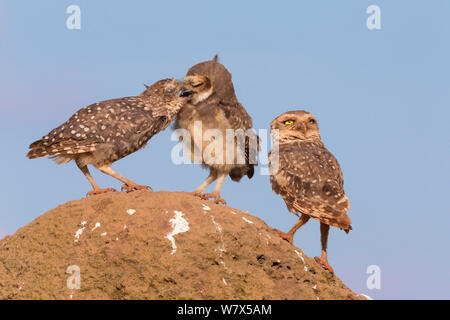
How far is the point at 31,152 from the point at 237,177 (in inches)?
136

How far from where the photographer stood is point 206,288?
22.4 feet

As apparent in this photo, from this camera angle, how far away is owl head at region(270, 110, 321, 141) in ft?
31.1

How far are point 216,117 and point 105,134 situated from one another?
1.71 meters

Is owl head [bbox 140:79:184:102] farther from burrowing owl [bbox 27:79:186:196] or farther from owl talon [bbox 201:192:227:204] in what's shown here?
owl talon [bbox 201:192:227:204]

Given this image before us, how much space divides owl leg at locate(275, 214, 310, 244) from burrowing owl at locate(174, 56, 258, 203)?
1.19 m

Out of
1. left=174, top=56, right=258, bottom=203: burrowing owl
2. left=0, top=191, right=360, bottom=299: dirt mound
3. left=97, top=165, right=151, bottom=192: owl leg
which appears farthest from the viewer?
left=174, top=56, right=258, bottom=203: burrowing owl

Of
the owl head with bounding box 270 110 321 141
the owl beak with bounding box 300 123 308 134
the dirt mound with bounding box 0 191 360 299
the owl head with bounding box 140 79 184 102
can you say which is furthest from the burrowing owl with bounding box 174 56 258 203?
the dirt mound with bounding box 0 191 360 299

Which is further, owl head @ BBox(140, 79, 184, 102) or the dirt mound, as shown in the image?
owl head @ BBox(140, 79, 184, 102)

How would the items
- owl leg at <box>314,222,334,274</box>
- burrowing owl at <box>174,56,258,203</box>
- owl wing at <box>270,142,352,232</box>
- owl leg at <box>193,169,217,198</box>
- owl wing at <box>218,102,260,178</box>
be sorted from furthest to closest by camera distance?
owl leg at <box>193,169,217,198</box>
owl wing at <box>218,102,260,178</box>
burrowing owl at <box>174,56,258,203</box>
owl leg at <box>314,222,334,274</box>
owl wing at <box>270,142,352,232</box>

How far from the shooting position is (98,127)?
852 cm

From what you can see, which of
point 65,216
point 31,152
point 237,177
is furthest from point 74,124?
point 237,177

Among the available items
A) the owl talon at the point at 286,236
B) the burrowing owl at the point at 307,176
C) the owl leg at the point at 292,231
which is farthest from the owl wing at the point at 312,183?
the owl talon at the point at 286,236

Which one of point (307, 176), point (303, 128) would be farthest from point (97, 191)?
point (303, 128)

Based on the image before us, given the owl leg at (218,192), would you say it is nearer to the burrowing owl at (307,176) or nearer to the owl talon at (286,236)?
the burrowing owl at (307,176)
